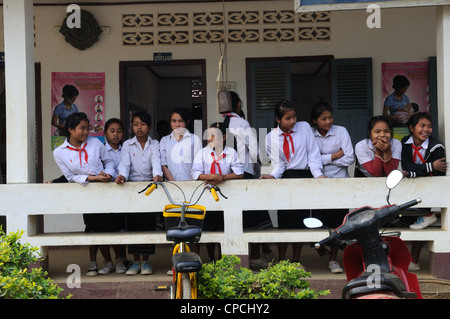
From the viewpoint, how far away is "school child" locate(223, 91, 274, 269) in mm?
5707

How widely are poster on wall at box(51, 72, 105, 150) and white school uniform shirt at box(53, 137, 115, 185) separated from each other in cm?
186

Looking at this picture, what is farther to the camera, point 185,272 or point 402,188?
point 402,188

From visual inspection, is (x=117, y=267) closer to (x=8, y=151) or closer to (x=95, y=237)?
(x=95, y=237)

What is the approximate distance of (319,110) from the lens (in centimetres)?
548

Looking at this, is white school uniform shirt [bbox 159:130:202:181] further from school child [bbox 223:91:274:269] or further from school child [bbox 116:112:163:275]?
school child [bbox 223:91:274:269]

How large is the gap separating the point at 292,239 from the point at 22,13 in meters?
3.46

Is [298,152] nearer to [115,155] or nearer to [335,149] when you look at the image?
[335,149]

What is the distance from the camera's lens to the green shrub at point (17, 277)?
2.90 meters

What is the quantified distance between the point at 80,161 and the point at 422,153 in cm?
338

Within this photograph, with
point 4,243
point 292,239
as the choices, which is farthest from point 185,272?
point 292,239

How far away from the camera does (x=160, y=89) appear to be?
12.2m

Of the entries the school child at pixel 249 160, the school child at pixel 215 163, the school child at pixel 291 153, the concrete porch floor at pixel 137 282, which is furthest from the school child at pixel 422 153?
the school child at pixel 215 163

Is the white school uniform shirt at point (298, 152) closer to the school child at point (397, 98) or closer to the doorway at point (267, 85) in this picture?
the doorway at point (267, 85)
